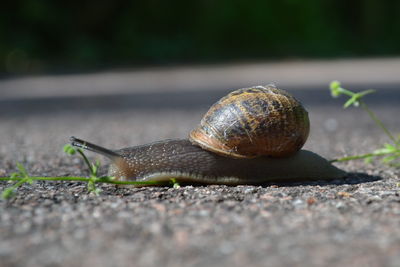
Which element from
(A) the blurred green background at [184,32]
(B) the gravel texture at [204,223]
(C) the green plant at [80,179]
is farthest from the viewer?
(A) the blurred green background at [184,32]

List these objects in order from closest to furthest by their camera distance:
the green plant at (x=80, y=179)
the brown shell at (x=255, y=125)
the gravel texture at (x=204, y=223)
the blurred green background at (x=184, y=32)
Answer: the gravel texture at (x=204, y=223), the green plant at (x=80, y=179), the brown shell at (x=255, y=125), the blurred green background at (x=184, y=32)

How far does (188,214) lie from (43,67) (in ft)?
52.0

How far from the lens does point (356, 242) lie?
2.03 m

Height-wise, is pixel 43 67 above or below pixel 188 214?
above

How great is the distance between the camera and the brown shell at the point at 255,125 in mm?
3131

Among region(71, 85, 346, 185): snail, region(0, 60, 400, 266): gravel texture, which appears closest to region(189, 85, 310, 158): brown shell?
region(71, 85, 346, 185): snail

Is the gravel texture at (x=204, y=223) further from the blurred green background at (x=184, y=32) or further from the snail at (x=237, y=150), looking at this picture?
the blurred green background at (x=184, y=32)

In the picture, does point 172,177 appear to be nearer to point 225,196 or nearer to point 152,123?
point 225,196

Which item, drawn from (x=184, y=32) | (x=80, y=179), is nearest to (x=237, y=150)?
(x=80, y=179)

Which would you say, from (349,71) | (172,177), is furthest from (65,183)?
(349,71)

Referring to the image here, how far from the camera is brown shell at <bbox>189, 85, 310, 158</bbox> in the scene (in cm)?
313

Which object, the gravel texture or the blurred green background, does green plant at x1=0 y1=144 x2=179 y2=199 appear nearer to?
the gravel texture

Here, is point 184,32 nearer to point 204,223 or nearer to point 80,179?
point 80,179

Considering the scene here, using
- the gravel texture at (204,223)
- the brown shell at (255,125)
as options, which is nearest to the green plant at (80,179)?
the gravel texture at (204,223)
